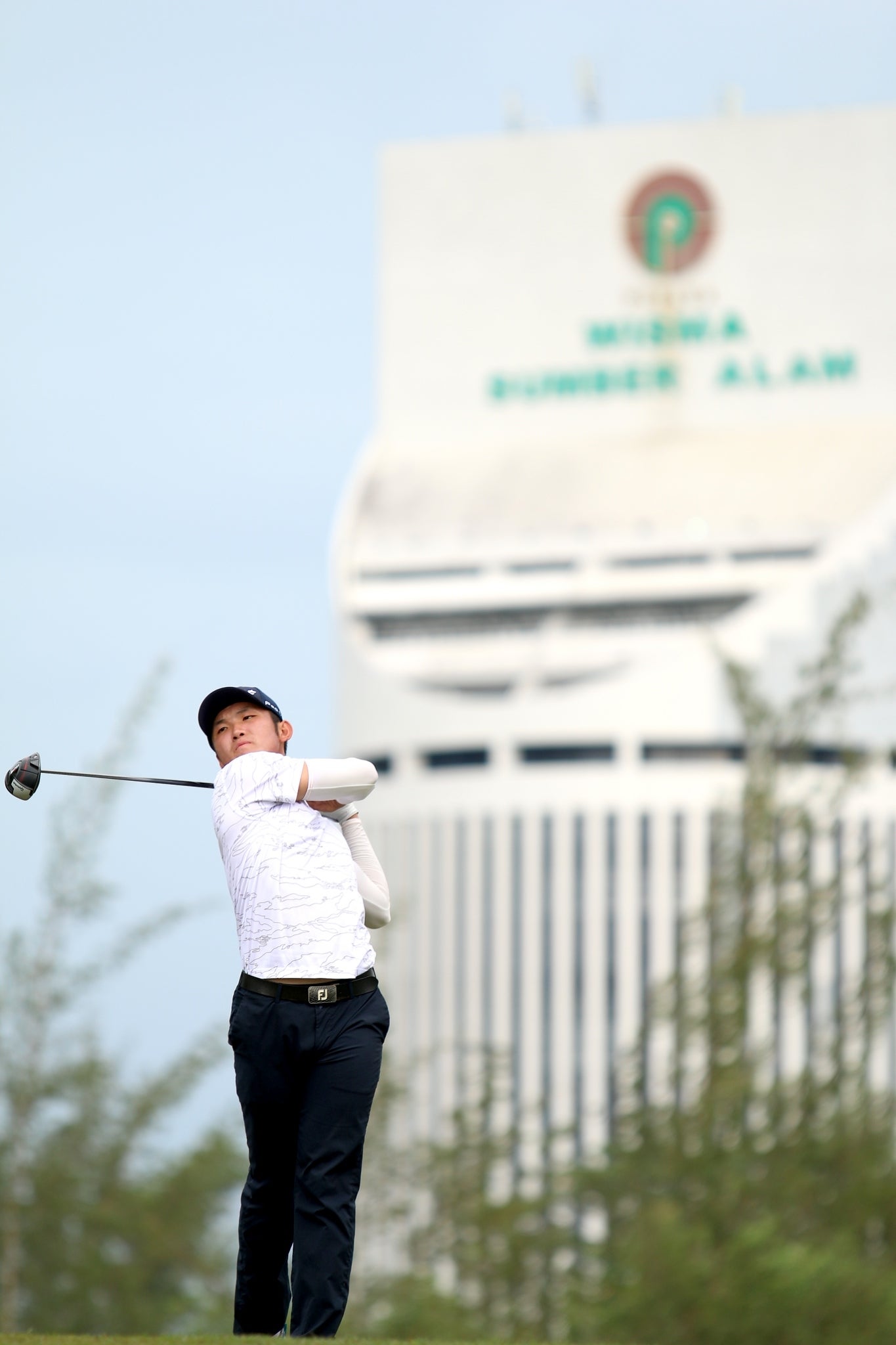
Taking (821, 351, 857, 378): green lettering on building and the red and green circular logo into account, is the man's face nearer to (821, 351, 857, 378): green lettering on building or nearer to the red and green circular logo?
(821, 351, 857, 378): green lettering on building

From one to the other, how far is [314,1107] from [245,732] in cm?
84

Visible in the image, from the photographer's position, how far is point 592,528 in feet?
149

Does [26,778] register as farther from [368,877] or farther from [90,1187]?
[90,1187]

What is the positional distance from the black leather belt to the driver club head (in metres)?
0.69

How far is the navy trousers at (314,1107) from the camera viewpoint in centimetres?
503

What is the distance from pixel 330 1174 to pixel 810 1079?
11.7 meters

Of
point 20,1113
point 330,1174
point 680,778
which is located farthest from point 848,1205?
point 680,778

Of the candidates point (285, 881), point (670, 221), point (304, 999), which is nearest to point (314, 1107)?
point (304, 999)

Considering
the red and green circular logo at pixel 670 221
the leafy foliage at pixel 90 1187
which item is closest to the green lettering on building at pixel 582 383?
the red and green circular logo at pixel 670 221

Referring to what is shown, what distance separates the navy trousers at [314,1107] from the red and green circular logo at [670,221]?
42729 millimetres

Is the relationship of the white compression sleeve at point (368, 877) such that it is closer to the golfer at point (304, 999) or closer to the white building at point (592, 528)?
the golfer at point (304, 999)

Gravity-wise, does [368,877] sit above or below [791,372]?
below

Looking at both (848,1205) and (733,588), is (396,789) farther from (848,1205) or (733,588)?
(848,1205)

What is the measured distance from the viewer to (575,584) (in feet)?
148
